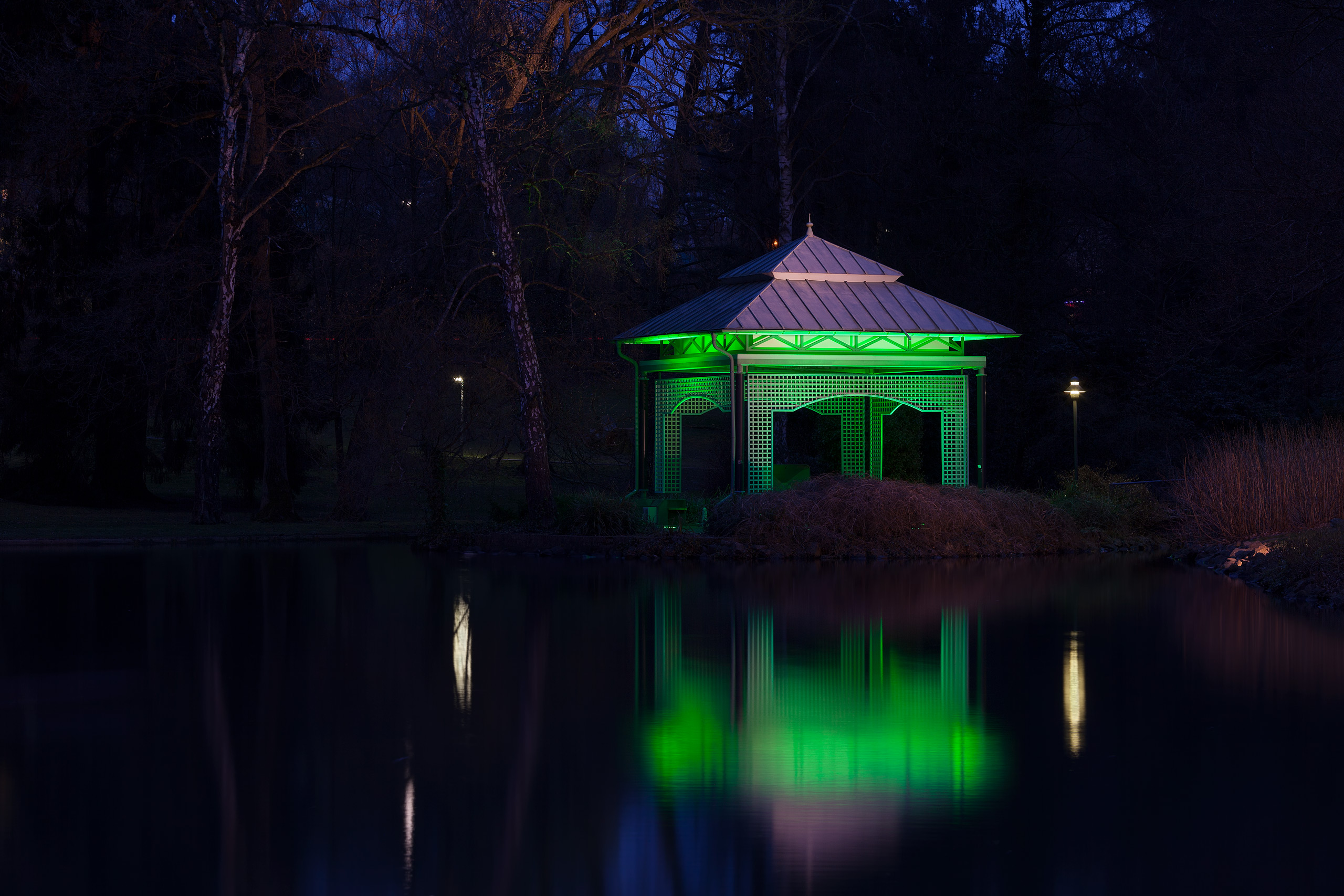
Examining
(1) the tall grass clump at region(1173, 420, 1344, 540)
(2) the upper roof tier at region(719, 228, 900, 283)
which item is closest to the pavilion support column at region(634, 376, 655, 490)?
(2) the upper roof tier at region(719, 228, 900, 283)

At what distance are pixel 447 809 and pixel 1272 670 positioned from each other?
6.03 metres

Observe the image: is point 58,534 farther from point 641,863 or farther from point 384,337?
point 641,863

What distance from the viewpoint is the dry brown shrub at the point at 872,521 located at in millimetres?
17875

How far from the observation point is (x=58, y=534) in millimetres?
20188

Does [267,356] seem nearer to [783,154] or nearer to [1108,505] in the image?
[783,154]

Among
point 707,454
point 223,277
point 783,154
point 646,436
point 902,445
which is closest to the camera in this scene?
point 223,277

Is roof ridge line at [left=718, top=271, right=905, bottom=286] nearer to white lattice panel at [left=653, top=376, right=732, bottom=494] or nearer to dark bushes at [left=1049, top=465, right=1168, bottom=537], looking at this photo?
white lattice panel at [left=653, top=376, right=732, bottom=494]

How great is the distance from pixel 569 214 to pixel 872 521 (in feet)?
36.8

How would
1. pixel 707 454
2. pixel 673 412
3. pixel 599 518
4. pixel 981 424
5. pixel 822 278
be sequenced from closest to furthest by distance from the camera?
1. pixel 599 518
2. pixel 981 424
3. pixel 822 278
4. pixel 673 412
5. pixel 707 454

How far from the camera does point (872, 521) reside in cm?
1803

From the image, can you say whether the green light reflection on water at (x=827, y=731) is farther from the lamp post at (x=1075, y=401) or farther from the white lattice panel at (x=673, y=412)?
the lamp post at (x=1075, y=401)

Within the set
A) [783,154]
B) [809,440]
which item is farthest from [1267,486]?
[783,154]

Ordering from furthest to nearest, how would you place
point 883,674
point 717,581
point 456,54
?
point 456,54 < point 717,581 < point 883,674

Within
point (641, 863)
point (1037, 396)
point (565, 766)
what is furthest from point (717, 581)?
point (1037, 396)
